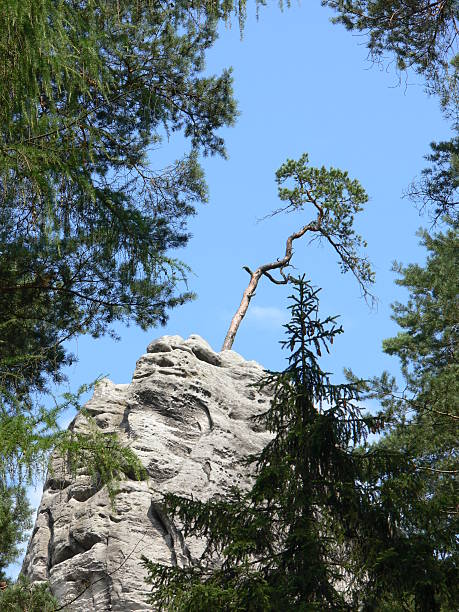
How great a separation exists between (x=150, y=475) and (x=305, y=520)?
3.42 metres

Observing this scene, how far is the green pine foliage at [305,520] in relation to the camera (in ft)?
18.8

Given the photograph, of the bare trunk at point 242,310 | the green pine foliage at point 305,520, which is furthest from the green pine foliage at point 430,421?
the bare trunk at point 242,310

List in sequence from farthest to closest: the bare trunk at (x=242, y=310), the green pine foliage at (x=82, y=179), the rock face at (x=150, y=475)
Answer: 1. the bare trunk at (x=242, y=310)
2. the rock face at (x=150, y=475)
3. the green pine foliage at (x=82, y=179)

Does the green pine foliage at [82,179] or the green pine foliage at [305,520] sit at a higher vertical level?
the green pine foliage at [82,179]

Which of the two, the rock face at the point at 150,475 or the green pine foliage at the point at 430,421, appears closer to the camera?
the green pine foliage at the point at 430,421

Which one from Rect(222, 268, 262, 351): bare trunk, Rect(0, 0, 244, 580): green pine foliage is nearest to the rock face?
Rect(0, 0, 244, 580): green pine foliage

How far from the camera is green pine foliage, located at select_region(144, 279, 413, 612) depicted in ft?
18.8

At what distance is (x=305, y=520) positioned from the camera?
592cm

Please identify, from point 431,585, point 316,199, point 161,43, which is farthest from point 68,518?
point 316,199

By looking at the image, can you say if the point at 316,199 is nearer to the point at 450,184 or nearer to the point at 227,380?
the point at 450,184

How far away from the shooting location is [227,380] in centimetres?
1088

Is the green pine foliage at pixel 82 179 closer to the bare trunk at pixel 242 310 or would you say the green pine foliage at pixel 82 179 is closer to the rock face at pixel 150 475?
the rock face at pixel 150 475

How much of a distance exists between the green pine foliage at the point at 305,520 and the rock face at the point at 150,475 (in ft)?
3.59

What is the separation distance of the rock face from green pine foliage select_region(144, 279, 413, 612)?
1094 mm
